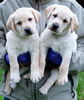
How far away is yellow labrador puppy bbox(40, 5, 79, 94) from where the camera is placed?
2.55 meters

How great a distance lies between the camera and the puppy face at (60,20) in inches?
99.6

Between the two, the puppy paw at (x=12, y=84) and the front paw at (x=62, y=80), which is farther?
the puppy paw at (x=12, y=84)

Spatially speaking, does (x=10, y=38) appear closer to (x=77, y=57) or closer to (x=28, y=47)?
(x=28, y=47)

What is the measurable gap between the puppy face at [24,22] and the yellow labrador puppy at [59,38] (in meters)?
0.14

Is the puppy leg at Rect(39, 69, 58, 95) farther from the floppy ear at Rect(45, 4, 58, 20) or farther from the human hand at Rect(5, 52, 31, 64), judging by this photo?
the floppy ear at Rect(45, 4, 58, 20)

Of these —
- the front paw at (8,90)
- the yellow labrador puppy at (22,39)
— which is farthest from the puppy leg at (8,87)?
the yellow labrador puppy at (22,39)

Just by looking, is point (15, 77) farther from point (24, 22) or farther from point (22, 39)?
point (24, 22)

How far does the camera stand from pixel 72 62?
9.01 ft

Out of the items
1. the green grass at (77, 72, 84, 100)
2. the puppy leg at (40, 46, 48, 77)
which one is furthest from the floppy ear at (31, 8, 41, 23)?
the green grass at (77, 72, 84, 100)

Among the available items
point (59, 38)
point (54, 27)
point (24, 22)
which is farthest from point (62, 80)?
point (24, 22)

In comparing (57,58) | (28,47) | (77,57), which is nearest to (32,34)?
(28,47)

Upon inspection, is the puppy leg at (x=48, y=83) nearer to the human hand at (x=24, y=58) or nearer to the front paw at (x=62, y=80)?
the front paw at (x=62, y=80)

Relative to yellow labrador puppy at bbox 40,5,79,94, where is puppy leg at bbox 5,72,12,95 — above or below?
below

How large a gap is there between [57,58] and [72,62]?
0.55 ft
